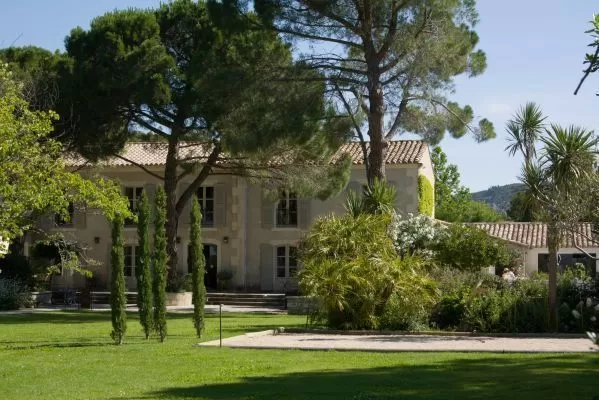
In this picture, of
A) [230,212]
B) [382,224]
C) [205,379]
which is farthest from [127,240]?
[205,379]

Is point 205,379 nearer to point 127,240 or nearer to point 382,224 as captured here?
point 382,224

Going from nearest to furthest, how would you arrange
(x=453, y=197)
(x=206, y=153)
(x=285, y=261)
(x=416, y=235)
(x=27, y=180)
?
(x=27, y=180), (x=416, y=235), (x=206, y=153), (x=285, y=261), (x=453, y=197)

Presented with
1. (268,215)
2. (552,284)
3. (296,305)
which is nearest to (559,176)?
(552,284)

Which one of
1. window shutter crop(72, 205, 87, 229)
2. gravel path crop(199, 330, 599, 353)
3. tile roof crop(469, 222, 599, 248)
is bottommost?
gravel path crop(199, 330, 599, 353)

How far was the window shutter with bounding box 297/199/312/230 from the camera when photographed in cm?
4075

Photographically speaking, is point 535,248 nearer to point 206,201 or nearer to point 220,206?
point 220,206

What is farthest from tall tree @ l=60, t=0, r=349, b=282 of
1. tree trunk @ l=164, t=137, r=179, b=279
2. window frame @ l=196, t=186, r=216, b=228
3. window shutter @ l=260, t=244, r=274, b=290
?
window shutter @ l=260, t=244, r=274, b=290

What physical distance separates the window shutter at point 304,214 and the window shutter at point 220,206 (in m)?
3.44

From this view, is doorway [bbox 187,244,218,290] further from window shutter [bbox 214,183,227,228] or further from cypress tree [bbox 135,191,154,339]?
cypress tree [bbox 135,191,154,339]

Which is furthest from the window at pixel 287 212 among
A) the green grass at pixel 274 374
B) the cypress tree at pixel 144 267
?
the green grass at pixel 274 374

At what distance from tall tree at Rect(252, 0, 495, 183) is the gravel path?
351 inches

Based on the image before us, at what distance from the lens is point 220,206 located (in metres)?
41.7

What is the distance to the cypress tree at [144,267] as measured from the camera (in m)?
18.6

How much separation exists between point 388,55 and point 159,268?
10883 mm
